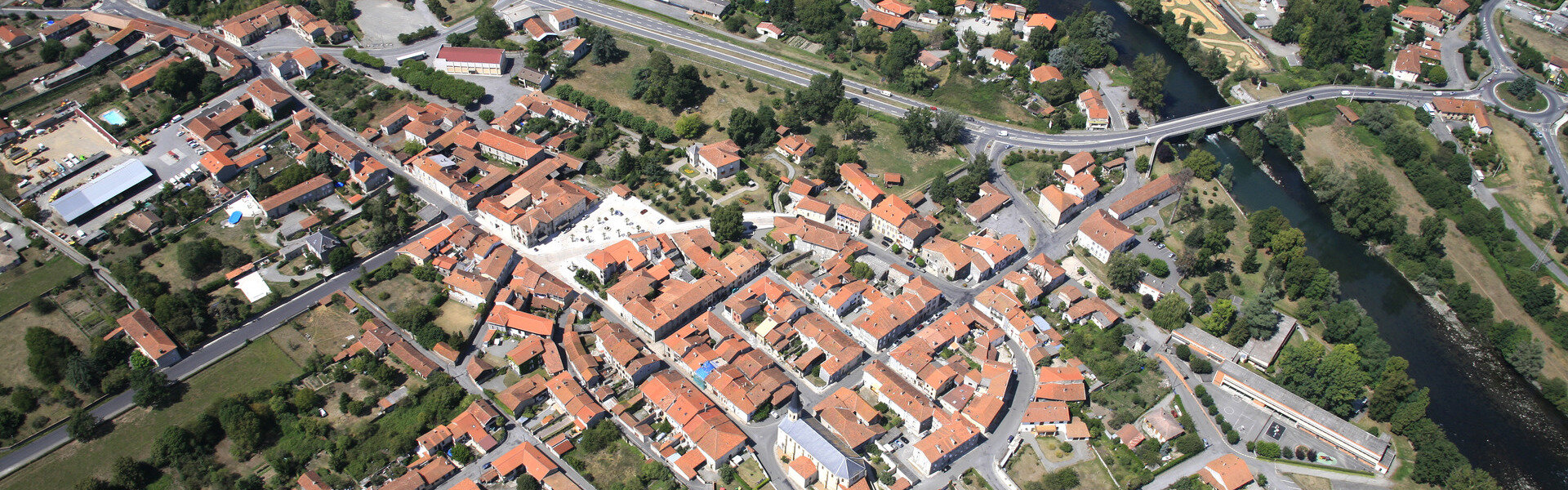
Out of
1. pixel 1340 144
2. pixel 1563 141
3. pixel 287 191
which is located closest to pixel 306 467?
pixel 287 191

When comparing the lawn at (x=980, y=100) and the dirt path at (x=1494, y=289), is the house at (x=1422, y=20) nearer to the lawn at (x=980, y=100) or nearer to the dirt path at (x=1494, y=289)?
the dirt path at (x=1494, y=289)

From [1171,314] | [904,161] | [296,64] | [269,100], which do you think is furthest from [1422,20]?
[269,100]

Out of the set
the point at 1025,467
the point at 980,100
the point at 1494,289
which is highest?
the point at 980,100

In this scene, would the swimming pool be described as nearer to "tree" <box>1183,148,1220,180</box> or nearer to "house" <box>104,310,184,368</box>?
"house" <box>104,310,184,368</box>

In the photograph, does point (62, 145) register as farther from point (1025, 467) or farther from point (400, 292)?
point (1025, 467)

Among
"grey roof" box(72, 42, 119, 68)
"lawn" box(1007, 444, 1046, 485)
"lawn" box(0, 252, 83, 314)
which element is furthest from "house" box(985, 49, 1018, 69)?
"grey roof" box(72, 42, 119, 68)
